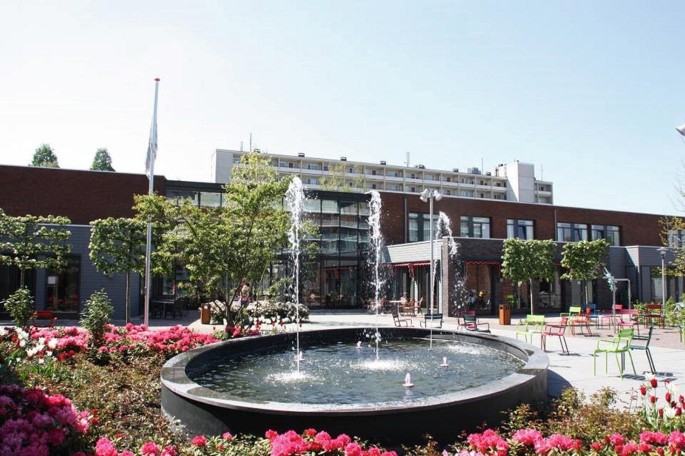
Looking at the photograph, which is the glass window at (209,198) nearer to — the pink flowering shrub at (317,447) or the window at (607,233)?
the pink flowering shrub at (317,447)

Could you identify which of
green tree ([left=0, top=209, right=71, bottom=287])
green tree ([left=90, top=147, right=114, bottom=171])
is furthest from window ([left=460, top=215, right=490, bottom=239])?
green tree ([left=90, top=147, right=114, bottom=171])

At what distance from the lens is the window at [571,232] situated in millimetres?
40031

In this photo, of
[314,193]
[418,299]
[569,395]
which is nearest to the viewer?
[569,395]

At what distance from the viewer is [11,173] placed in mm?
29016

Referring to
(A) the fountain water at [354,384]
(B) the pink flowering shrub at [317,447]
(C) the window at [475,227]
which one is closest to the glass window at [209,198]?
(A) the fountain water at [354,384]

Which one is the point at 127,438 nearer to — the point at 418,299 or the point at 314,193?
the point at 418,299

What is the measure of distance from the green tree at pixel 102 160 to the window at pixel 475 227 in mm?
53760

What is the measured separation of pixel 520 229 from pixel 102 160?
57.0m

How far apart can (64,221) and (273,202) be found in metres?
11.8

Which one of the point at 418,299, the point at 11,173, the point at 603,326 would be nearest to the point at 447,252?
the point at 418,299

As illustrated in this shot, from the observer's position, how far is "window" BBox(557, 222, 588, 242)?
4003 centimetres

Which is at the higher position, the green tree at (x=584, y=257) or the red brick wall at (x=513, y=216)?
the red brick wall at (x=513, y=216)

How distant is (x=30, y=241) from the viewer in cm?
2216

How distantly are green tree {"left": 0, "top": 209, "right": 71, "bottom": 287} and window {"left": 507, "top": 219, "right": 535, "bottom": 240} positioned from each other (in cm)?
2767
